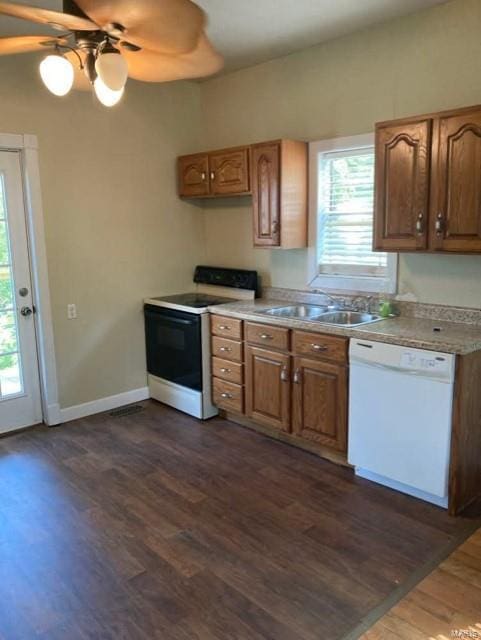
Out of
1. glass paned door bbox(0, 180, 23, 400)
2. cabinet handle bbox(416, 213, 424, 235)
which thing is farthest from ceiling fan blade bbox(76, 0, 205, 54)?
glass paned door bbox(0, 180, 23, 400)

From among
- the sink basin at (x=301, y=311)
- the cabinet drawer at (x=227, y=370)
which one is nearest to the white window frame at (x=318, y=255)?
the sink basin at (x=301, y=311)

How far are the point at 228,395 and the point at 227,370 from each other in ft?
0.63

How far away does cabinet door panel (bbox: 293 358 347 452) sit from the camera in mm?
3201

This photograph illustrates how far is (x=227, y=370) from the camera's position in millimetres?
3977

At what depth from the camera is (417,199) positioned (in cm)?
297

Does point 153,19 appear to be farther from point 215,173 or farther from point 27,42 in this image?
point 215,173

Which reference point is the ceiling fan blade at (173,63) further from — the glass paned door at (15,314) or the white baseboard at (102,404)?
the white baseboard at (102,404)

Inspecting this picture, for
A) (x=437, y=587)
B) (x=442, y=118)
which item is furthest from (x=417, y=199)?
(x=437, y=587)

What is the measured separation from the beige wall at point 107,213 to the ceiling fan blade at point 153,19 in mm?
2076

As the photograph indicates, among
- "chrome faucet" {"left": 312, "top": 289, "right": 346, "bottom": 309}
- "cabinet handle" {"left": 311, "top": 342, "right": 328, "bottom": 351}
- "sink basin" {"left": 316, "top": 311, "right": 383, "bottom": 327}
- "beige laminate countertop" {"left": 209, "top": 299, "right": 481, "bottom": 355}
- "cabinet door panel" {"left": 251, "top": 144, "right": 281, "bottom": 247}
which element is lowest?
"cabinet handle" {"left": 311, "top": 342, "right": 328, "bottom": 351}

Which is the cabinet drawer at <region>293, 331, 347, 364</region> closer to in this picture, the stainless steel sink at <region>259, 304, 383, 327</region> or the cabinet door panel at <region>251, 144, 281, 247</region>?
the stainless steel sink at <region>259, 304, 383, 327</region>

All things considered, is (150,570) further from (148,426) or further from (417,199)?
(417,199)

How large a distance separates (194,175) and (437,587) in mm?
3505

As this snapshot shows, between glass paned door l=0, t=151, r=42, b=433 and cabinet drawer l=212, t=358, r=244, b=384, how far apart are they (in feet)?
4.56
